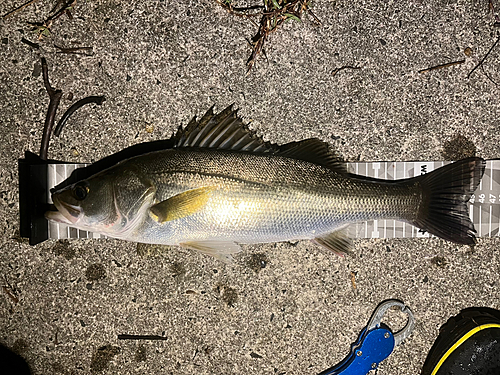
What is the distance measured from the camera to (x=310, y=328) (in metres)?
2.71

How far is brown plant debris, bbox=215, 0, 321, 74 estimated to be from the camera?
2.57 metres

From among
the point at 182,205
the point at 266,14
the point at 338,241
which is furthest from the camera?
the point at 266,14

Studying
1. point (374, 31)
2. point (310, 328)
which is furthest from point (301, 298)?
point (374, 31)

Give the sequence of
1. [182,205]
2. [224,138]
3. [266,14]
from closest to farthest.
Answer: [182,205]
[224,138]
[266,14]

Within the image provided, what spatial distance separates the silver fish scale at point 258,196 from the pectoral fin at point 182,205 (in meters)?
0.03

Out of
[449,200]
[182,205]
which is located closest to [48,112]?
[182,205]

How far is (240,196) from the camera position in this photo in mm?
2232

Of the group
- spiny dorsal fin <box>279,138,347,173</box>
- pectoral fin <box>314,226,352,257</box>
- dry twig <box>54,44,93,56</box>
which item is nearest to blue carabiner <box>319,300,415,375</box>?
pectoral fin <box>314,226,352,257</box>

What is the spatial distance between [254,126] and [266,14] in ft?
2.62

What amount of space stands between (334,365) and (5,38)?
3.44m

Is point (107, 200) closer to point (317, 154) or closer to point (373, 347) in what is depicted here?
point (317, 154)

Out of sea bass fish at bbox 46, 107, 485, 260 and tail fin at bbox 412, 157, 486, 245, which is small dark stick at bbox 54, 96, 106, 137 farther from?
tail fin at bbox 412, 157, 486, 245

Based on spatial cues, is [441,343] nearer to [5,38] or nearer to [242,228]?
[242,228]

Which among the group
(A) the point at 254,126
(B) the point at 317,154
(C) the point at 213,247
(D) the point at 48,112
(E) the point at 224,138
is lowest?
(C) the point at 213,247
